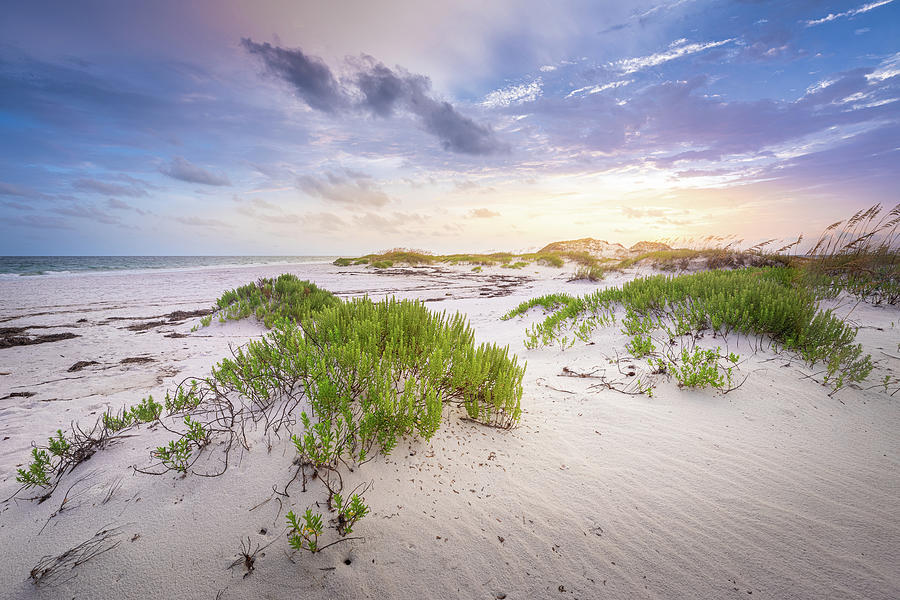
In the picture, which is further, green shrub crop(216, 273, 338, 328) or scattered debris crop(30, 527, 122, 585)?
green shrub crop(216, 273, 338, 328)

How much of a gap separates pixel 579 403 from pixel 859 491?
77.1 inches

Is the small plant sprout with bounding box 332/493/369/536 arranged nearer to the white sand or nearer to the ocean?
the white sand

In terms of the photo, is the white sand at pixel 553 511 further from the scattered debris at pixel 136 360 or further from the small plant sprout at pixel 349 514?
the scattered debris at pixel 136 360

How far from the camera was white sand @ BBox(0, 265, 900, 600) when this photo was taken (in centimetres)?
168

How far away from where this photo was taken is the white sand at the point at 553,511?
5.50 feet

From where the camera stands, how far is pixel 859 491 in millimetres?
2303

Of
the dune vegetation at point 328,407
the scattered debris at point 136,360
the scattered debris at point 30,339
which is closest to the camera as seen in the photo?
the dune vegetation at point 328,407

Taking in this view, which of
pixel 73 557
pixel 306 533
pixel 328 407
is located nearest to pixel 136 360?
pixel 73 557

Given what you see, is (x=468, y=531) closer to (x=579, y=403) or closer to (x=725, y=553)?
(x=725, y=553)

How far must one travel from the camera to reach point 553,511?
212 centimetres

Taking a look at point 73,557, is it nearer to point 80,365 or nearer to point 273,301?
point 80,365

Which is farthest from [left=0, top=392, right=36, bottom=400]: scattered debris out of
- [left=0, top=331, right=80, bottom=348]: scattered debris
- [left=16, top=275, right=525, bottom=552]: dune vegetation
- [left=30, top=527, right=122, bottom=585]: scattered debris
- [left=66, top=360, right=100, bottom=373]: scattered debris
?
[left=30, top=527, right=122, bottom=585]: scattered debris

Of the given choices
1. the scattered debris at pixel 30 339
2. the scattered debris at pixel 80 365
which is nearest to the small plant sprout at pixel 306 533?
the scattered debris at pixel 80 365

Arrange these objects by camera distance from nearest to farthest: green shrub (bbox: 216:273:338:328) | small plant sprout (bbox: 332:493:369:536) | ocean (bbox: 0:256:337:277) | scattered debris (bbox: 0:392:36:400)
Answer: small plant sprout (bbox: 332:493:369:536), scattered debris (bbox: 0:392:36:400), green shrub (bbox: 216:273:338:328), ocean (bbox: 0:256:337:277)
